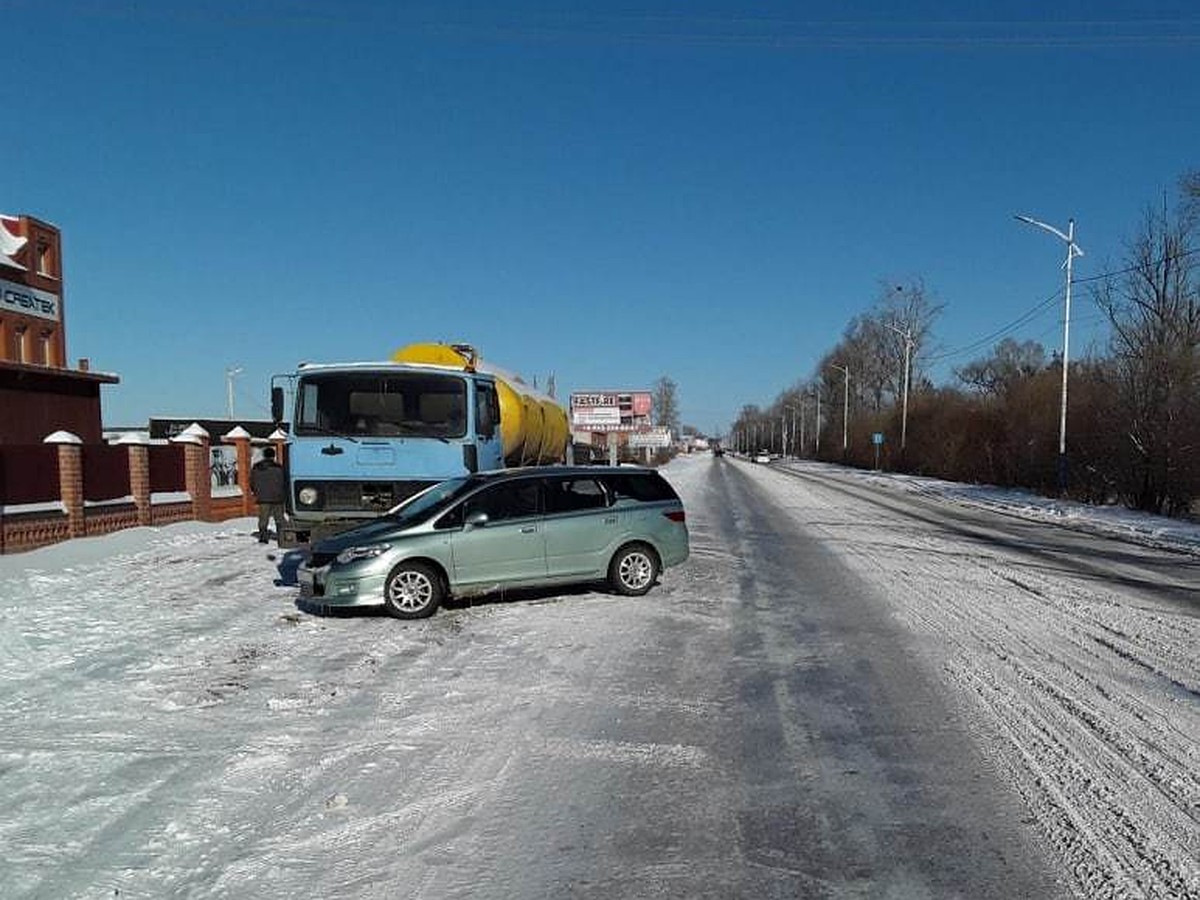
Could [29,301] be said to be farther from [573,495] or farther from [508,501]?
[573,495]

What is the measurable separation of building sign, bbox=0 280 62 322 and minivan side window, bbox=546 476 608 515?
34.3 metres

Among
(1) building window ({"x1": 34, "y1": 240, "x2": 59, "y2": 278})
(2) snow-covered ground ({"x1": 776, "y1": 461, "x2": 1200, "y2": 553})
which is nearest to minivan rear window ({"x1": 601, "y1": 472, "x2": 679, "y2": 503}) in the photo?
(2) snow-covered ground ({"x1": 776, "y1": 461, "x2": 1200, "y2": 553})

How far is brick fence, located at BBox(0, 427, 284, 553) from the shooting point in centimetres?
1470

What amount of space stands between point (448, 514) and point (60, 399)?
27687mm

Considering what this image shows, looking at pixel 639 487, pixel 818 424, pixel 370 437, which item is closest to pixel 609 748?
pixel 639 487

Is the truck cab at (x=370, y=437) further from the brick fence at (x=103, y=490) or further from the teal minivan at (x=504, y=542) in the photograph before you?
the brick fence at (x=103, y=490)

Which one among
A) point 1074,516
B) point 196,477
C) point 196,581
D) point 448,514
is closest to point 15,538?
point 196,581

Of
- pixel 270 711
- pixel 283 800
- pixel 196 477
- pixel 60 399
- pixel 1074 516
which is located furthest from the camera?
pixel 60 399

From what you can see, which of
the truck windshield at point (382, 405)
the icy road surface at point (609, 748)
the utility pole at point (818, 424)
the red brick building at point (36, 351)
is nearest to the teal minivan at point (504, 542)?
the icy road surface at point (609, 748)

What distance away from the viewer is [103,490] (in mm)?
17422

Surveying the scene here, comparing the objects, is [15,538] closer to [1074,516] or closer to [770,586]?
[770,586]

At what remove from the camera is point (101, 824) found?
4.20 m

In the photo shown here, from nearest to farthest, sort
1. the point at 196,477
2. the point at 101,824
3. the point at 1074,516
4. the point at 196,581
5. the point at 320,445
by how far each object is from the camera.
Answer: the point at 101,824 < the point at 320,445 < the point at 196,581 < the point at 196,477 < the point at 1074,516

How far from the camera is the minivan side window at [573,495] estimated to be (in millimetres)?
10203
